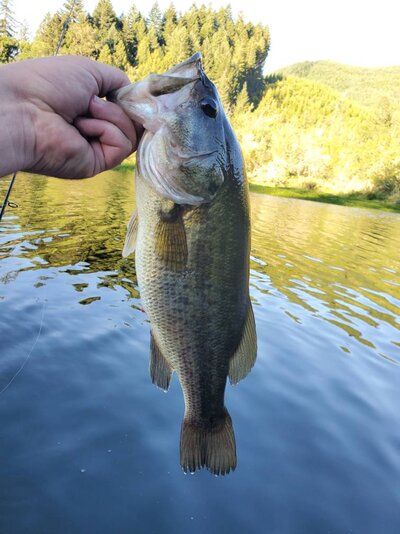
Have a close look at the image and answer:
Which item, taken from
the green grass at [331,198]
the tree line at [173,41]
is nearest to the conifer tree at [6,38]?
the tree line at [173,41]

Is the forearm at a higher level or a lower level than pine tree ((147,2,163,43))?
lower

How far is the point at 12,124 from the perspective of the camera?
2.20 metres

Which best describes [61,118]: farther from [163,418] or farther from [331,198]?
[331,198]

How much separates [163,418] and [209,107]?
4302 millimetres

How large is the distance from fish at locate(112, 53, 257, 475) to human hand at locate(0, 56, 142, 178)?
12cm

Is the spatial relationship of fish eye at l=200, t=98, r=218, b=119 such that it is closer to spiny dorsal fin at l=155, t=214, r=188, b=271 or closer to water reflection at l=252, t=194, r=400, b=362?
spiny dorsal fin at l=155, t=214, r=188, b=271

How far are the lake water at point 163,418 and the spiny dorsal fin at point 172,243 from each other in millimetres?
2894

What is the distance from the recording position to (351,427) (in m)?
6.17

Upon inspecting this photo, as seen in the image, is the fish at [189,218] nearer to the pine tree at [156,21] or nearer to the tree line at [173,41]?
the tree line at [173,41]

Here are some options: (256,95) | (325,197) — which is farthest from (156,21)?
(325,197)

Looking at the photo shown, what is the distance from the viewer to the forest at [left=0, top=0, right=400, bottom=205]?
2554 inches

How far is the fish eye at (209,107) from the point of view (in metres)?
2.31

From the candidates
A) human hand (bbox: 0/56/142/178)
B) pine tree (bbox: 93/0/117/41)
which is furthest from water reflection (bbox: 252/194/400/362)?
pine tree (bbox: 93/0/117/41)

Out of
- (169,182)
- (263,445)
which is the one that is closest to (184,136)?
(169,182)
